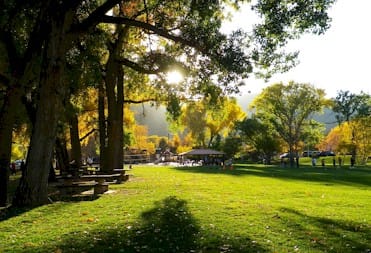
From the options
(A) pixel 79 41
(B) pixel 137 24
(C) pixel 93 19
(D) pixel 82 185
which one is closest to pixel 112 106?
(A) pixel 79 41

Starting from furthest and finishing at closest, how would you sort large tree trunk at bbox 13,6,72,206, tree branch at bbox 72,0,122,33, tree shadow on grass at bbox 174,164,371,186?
tree shadow on grass at bbox 174,164,371,186, tree branch at bbox 72,0,122,33, large tree trunk at bbox 13,6,72,206

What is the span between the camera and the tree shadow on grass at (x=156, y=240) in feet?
25.0

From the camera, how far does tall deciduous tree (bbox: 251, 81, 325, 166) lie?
212ft

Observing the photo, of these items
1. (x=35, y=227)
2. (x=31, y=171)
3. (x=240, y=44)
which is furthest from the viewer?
(x=240, y=44)

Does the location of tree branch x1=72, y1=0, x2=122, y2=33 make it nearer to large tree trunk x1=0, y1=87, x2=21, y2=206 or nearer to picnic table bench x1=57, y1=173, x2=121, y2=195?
large tree trunk x1=0, y1=87, x2=21, y2=206

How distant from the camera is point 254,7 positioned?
51.0 feet

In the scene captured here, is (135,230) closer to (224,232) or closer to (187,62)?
(224,232)

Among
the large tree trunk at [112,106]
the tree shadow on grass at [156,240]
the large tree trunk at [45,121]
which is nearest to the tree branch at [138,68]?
the large tree trunk at [112,106]

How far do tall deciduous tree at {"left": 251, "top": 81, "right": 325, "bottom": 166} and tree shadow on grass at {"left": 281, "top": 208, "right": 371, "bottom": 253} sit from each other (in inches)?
2142

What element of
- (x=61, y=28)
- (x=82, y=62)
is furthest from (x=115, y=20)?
(x=82, y=62)

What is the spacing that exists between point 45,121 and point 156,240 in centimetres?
591

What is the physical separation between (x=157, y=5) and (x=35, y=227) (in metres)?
12.1

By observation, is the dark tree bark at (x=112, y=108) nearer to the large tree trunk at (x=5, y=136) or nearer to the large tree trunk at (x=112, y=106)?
the large tree trunk at (x=112, y=106)

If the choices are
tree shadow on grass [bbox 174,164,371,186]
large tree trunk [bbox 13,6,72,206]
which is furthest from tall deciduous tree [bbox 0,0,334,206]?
tree shadow on grass [bbox 174,164,371,186]
